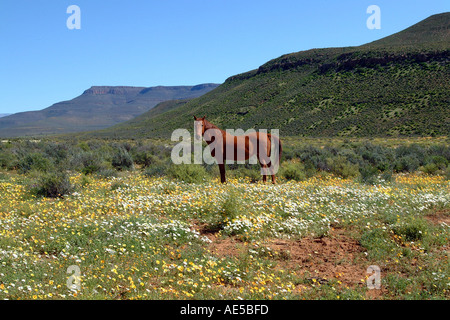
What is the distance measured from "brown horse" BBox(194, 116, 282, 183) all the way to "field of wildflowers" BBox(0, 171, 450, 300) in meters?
2.46

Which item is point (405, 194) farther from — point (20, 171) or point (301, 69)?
point (301, 69)

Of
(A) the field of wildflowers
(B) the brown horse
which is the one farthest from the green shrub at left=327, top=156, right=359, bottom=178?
(A) the field of wildflowers

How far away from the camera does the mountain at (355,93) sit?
2135 inches

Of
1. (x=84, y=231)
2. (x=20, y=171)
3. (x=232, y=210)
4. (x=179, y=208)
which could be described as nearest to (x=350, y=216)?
(x=232, y=210)

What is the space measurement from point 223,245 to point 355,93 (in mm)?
66203

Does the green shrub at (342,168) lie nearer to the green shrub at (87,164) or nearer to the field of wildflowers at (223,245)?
the field of wildflowers at (223,245)

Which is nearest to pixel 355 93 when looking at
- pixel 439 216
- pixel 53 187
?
pixel 439 216

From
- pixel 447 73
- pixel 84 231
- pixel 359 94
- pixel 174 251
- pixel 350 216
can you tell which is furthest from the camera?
pixel 359 94

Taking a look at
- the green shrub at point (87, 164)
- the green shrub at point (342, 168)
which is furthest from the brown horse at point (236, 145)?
the green shrub at point (87, 164)

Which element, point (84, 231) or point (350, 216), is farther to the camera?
point (350, 216)

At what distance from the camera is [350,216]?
823 centimetres

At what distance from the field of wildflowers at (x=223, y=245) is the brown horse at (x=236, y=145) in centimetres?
246

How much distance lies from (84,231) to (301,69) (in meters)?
91.3

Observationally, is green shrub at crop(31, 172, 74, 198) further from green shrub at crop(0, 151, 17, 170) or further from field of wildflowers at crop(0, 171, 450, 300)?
green shrub at crop(0, 151, 17, 170)
